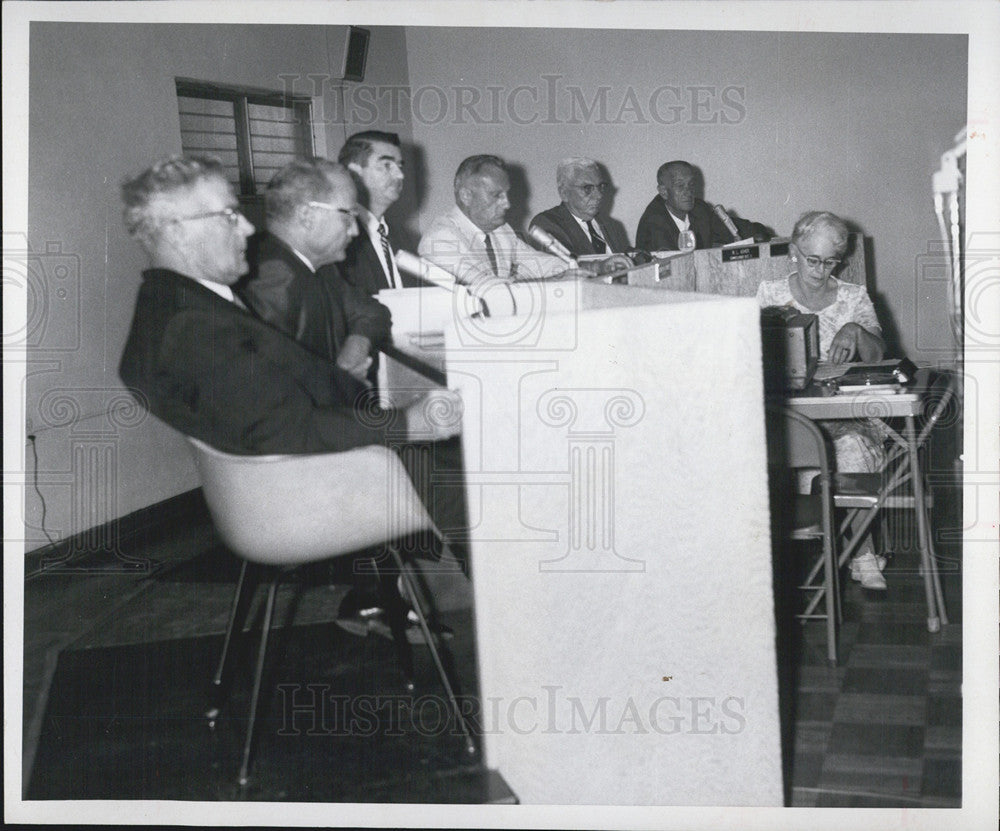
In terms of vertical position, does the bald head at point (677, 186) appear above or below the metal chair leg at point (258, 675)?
above

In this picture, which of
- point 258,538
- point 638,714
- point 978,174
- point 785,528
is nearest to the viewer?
point 638,714

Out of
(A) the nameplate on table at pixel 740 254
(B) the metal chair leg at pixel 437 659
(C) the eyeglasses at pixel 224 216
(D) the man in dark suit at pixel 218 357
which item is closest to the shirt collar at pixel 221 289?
(D) the man in dark suit at pixel 218 357

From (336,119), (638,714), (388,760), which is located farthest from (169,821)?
(336,119)

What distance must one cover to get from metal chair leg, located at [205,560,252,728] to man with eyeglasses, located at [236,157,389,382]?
2.07 feet

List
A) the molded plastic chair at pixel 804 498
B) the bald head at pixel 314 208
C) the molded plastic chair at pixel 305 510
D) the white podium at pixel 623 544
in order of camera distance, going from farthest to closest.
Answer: the molded plastic chair at pixel 804 498, the bald head at pixel 314 208, the molded plastic chair at pixel 305 510, the white podium at pixel 623 544

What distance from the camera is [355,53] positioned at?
2.71 m

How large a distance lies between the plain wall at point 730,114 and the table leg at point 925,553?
1.04 feet

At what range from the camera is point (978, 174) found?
8.94ft

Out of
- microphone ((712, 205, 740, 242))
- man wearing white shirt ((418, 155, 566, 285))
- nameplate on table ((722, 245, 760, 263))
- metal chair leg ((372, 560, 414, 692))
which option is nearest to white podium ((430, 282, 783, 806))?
metal chair leg ((372, 560, 414, 692))

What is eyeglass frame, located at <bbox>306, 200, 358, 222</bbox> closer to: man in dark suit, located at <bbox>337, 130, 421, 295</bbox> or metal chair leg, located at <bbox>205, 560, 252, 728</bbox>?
man in dark suit, located at <bbox>337, 130, 421, 295</bbox>

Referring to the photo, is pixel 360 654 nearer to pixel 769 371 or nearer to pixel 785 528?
pixel 785 528

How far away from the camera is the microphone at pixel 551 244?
10.1 feet

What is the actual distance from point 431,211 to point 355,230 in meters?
0.23

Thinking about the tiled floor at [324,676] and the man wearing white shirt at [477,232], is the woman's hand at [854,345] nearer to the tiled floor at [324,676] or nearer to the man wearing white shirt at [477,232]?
the tiled floor at [324,676]
